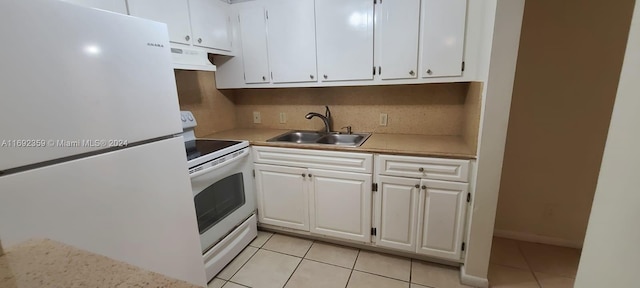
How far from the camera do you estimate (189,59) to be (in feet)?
6.26

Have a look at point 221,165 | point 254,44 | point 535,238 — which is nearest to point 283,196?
point 221,165

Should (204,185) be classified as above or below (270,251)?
above

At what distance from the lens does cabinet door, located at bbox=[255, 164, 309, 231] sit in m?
2.14

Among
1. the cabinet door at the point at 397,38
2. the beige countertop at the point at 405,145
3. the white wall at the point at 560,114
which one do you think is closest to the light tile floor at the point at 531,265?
the white wall at the point at 560,114

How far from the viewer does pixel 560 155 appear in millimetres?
1981

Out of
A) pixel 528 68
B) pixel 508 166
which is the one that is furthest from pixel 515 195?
pixel 528 68

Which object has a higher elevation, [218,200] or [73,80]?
[73,80]

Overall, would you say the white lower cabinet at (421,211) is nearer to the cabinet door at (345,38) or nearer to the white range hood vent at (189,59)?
the cabinet door at (345,38)

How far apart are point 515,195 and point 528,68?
100cm

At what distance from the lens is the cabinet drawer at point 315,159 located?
191cm

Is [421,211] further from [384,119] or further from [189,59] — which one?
[189,59]

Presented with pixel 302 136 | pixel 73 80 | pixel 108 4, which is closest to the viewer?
pixel 73 80

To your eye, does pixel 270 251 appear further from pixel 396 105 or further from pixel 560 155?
pixel 560 155

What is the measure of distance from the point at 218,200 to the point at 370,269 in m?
1.22
